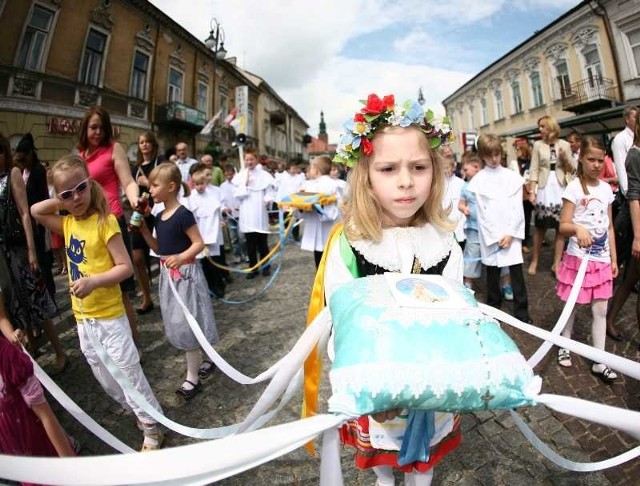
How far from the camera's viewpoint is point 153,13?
12305mm

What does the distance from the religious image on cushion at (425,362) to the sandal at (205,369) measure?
105 inches

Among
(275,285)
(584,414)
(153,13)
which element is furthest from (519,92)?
(584,414)

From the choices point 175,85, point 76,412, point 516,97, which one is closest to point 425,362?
point 76,412

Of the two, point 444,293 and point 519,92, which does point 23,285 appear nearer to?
point 444,293

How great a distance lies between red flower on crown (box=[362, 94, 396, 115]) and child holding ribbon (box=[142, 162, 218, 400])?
6.58 ft

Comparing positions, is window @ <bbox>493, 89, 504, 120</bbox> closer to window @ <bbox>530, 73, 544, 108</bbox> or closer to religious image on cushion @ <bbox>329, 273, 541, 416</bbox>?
window @ <bbox>530, 73, 544, 108</bbox>

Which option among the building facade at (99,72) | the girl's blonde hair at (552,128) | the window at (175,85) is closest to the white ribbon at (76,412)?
the building facade at (99,72)

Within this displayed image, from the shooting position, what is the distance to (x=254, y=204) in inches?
265

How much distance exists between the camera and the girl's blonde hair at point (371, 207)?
1.50 meters

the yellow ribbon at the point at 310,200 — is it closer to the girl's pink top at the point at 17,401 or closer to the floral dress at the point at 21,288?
the floral dress at the point at 21,288

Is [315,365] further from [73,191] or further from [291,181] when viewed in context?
[291,181]

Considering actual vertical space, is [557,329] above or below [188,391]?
above

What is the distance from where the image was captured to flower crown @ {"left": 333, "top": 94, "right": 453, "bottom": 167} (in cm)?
148

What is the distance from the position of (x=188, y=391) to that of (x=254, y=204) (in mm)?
4301
